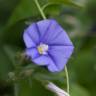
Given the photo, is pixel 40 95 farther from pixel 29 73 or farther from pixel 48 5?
pixel 48 5

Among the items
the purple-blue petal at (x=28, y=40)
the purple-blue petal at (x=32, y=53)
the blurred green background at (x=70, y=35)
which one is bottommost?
the blurred green background at (x=70, y=35)

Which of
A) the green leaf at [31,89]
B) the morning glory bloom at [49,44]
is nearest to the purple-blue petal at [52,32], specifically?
the morning glory bloom at [49,44]

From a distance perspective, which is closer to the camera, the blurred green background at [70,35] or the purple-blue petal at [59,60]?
the purple-blue petal at [59,60]

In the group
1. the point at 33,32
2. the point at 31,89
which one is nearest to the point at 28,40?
the point at 33,32

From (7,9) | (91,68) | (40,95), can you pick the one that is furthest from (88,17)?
(40,95)

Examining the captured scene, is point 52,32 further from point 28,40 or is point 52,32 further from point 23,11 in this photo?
point 23,11

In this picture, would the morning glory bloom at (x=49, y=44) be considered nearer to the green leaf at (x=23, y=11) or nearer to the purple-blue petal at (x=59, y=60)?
the purple-blue petal at (x=59, y=60)

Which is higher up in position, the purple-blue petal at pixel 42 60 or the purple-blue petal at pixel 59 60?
the purple-blue petal at pixel 42 60
